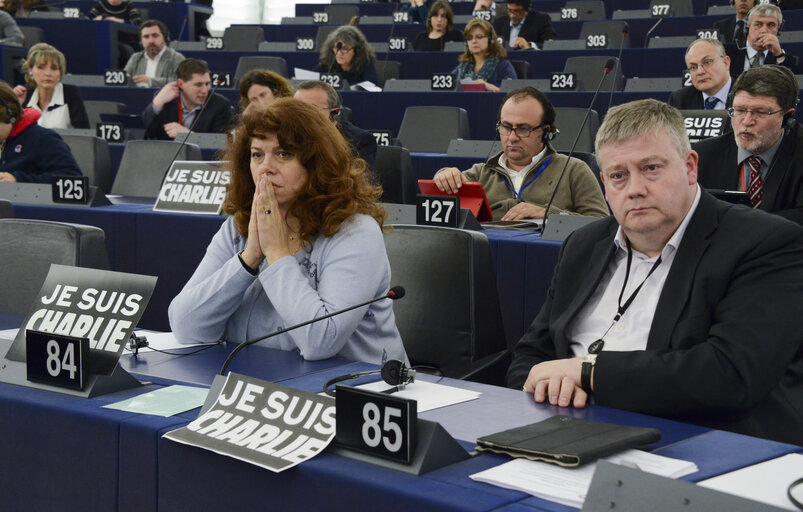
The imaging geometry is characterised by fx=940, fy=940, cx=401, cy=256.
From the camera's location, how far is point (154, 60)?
306 inches

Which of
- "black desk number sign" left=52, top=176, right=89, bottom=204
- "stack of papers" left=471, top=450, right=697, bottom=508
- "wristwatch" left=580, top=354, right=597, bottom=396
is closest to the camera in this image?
"stack of papers" left=471, top=450, right=697, bottom=508

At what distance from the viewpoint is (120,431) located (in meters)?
1.34

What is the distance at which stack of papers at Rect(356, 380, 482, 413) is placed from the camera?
4.76ft

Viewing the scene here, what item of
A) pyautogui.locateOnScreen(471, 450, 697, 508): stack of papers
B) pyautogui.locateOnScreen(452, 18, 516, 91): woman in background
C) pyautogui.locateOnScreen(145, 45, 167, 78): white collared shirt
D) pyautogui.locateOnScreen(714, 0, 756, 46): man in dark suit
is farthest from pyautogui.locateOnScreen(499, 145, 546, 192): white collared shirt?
pyautogui.locateOnScreen(145, 45, 167, 78): white collared shirt

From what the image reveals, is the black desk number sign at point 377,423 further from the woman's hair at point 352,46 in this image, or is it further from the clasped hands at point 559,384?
the woman's hair at point 352,46

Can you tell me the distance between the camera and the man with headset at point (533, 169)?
3551 millimetres

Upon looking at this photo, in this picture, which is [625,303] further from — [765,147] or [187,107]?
[187,107]

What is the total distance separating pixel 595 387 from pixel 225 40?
9158mm

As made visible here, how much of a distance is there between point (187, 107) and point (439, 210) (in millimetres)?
3379

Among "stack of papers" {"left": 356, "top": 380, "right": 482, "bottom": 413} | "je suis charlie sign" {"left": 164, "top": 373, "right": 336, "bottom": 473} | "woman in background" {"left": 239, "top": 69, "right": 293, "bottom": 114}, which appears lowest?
"stack of papers" {"left": 356, "top": 380, "right": 482, "bottom": 413}

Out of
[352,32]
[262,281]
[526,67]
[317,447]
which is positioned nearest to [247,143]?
[262,281]

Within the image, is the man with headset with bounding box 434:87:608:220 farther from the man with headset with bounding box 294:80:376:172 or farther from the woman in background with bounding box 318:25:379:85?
the woman in background with bounding box 318:25:379:85

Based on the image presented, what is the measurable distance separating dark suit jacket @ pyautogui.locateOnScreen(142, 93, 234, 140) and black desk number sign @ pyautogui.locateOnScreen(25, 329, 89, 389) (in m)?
4.14

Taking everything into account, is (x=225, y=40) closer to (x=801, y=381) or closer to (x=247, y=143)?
(x=247, y=143)
